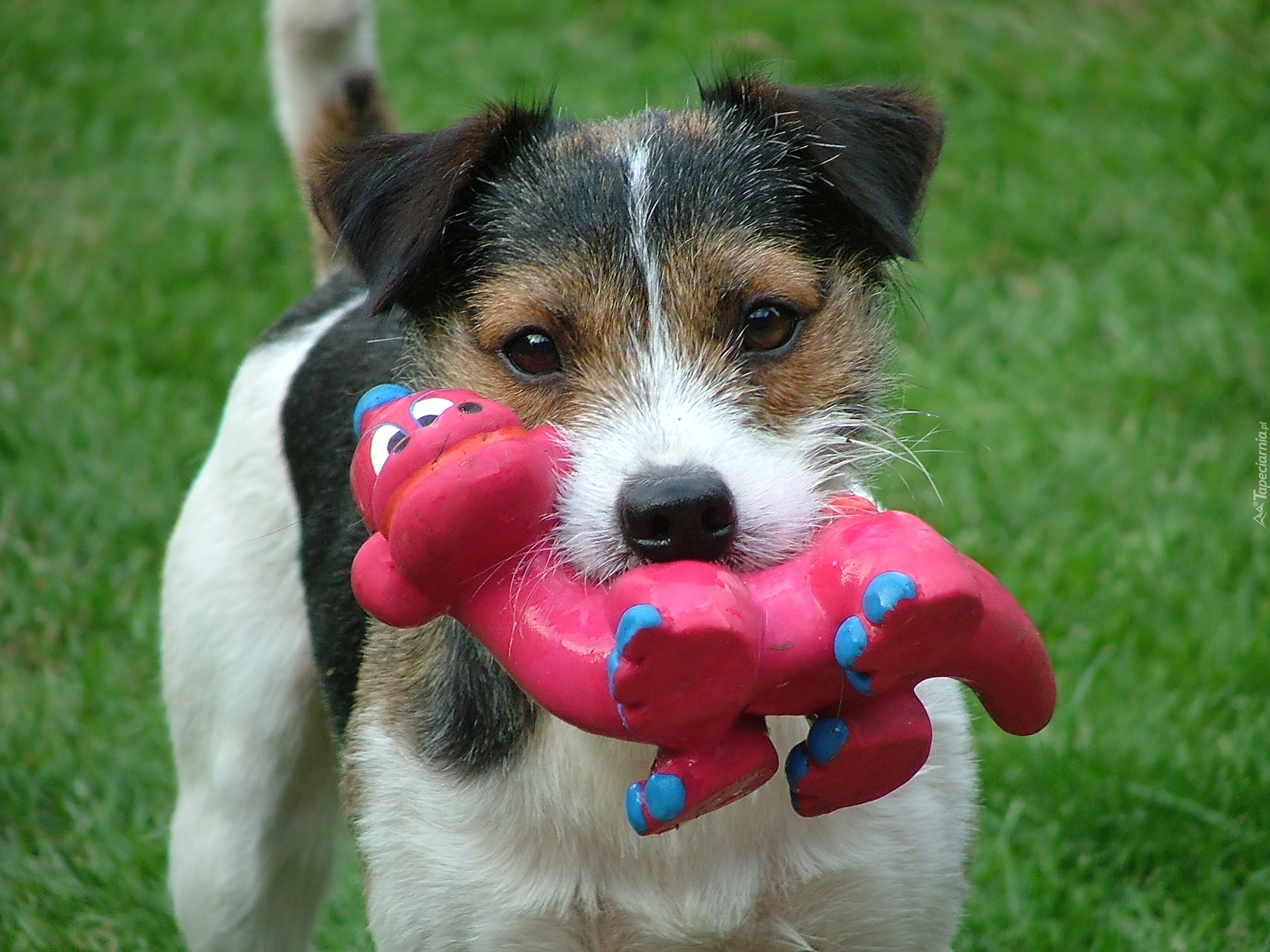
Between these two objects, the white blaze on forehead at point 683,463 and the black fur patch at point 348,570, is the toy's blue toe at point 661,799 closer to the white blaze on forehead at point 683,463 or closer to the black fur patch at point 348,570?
the white blaze on forehead at point 683,463

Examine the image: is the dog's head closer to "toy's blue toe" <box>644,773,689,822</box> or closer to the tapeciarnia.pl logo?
"toy's blue toe" <box>644,773,689,822</box>

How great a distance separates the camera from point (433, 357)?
10.5ft

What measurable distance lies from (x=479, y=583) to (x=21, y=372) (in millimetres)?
4710

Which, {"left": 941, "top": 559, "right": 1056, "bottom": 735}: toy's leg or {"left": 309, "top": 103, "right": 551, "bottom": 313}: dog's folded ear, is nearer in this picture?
{"left": 941, "top": 559, "right": 1056, "bottom": 735}: toy's leg

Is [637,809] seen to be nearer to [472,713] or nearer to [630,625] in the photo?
[630,625]

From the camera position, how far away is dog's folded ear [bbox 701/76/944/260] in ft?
9.93

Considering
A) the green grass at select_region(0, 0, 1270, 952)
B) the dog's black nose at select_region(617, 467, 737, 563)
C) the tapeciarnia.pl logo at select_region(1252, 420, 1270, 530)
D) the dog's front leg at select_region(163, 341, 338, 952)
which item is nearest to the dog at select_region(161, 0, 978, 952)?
the dog's black nose at select_region(617, 467, 737, 563)

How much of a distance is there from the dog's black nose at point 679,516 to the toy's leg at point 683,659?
0.21 metres

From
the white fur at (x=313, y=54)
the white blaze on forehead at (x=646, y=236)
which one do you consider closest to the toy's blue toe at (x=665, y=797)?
the white blaze on forehead at (x=646, y=236)

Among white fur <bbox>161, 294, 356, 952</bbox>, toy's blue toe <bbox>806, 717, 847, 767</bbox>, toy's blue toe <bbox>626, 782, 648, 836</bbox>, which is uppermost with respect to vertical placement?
toy's blue toe <bbox>806, 717, 847, 767</bbox>

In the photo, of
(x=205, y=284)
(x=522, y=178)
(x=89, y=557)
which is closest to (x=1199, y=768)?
(x=522, y=178)

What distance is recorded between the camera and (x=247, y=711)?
385 cm

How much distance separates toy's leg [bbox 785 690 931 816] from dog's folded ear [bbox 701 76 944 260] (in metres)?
1.02

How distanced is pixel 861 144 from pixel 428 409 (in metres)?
1.18
